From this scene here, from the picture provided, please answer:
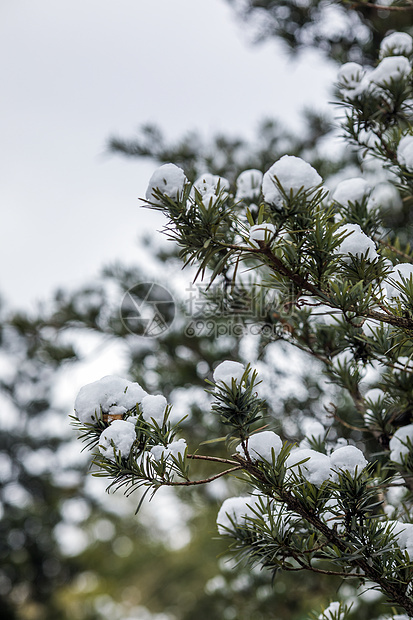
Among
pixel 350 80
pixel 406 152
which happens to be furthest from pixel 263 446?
pixel 350 80

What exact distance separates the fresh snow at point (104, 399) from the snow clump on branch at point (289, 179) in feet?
0.92

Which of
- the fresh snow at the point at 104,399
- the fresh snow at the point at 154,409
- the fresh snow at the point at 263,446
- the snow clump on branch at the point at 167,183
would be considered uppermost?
the snow clump on branch at the point at 167,183

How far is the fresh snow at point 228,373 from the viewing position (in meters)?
0.53

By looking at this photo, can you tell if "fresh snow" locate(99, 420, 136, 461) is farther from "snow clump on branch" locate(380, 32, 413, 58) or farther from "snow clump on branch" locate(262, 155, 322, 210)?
"snow clump on branch" locate(380, 32, 413, 58)

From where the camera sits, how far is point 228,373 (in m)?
0.54

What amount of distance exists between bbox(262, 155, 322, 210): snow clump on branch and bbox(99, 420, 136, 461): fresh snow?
11.5 inches

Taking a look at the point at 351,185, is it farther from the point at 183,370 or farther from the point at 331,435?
the point at 183,370

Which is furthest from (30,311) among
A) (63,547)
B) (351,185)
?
(63,547)

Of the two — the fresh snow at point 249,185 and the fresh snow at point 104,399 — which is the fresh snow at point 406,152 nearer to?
the fresh snow at point 249,185

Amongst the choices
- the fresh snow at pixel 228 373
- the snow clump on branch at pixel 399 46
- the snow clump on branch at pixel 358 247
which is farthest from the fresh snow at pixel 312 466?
the snow clump on branch at pixel 399 46

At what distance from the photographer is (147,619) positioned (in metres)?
6.59

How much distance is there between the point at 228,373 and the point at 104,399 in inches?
5.9

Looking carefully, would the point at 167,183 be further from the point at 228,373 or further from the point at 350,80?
the point at 350,80

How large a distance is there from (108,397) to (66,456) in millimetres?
3725
